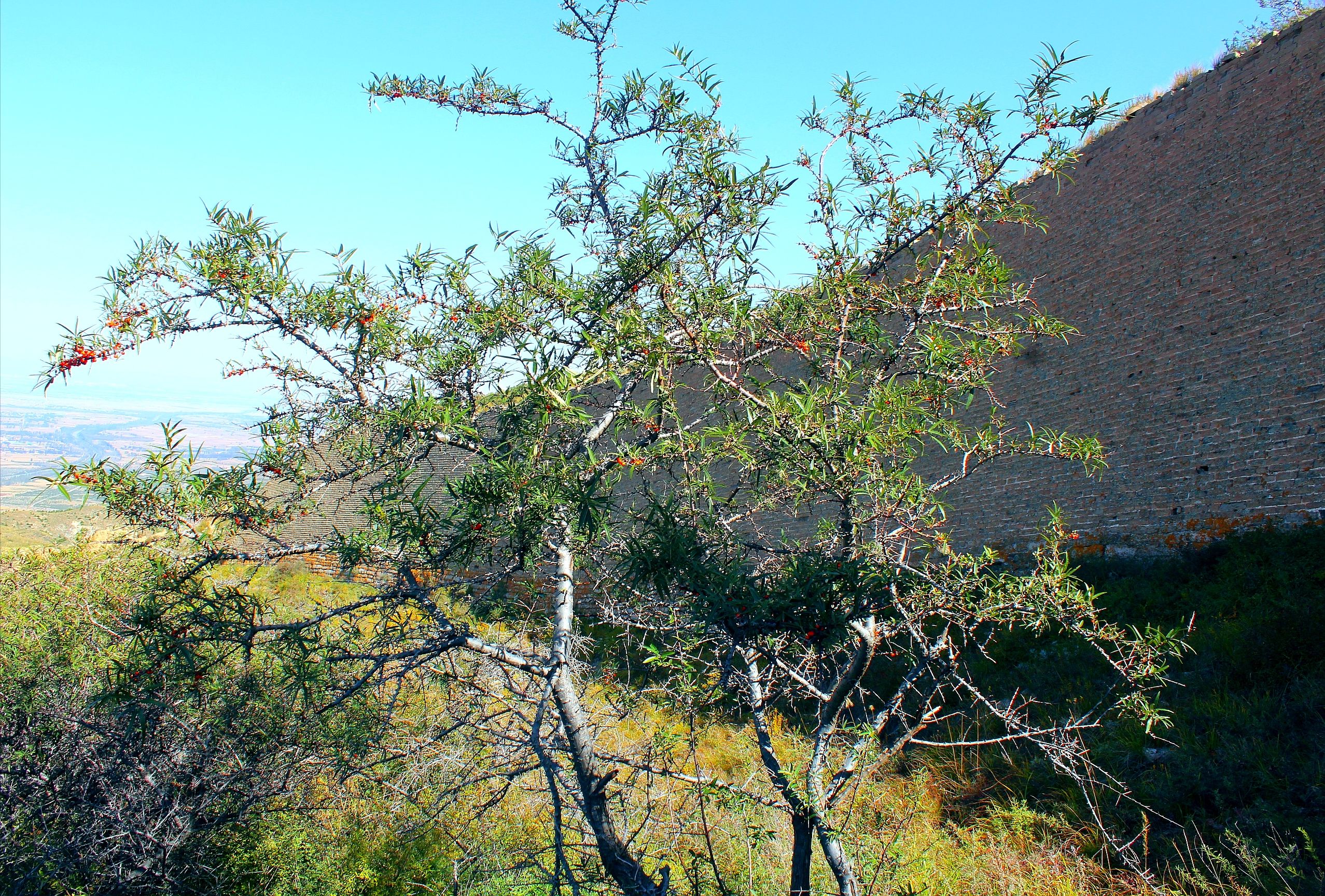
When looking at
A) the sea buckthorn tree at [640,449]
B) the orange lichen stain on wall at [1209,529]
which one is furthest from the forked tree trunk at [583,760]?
the orange lichen stain on wall at [1209,529]

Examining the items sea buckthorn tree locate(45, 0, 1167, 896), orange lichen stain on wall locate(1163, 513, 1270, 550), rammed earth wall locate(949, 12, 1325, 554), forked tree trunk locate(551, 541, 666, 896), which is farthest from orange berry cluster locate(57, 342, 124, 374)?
orange lichen stain on wall locate(1163, 513, 1270, 550)

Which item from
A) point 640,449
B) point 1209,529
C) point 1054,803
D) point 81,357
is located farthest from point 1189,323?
point 81,357

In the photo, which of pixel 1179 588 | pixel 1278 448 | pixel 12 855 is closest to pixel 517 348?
pixel 12 855

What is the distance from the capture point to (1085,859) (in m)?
4.12

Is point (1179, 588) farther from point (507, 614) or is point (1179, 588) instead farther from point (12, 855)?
point (12, 855)

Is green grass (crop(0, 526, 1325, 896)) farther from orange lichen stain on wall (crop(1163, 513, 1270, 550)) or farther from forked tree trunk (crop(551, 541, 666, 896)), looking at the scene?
forked tree trunk (crop(551, 541, 666, 896))

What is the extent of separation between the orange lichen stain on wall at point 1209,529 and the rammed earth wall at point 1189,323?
0.01 meters

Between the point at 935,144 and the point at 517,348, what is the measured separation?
177 centimetres

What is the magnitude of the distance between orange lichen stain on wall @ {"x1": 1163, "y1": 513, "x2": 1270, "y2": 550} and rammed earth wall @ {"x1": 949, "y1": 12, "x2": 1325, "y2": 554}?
0.01 m

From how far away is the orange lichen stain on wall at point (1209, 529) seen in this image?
5.91 m

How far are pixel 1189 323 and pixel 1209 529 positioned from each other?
2016mm

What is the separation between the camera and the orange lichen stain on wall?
19.4ft

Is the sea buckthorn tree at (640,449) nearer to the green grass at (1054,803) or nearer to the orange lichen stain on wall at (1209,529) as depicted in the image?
the green grass at (1054,803)

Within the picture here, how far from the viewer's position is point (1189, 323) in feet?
22.3
